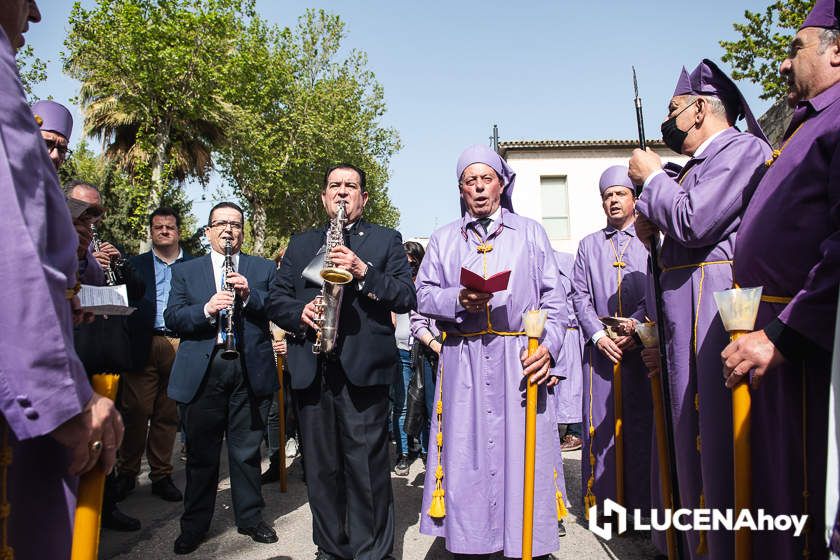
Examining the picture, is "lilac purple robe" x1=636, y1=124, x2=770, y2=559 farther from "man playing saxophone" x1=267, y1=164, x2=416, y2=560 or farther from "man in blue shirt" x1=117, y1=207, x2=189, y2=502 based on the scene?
"man in blue shirt" x1=117, y1=207, x2=189, y2=502

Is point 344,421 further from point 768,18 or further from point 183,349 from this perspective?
point 768,18

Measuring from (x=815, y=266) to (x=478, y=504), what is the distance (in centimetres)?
228

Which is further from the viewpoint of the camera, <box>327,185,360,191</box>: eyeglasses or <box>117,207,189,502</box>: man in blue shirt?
<box>117,207,189,502</box>: man in blue shirt

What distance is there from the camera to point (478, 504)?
363 cm

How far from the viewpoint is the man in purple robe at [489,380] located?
3.61m

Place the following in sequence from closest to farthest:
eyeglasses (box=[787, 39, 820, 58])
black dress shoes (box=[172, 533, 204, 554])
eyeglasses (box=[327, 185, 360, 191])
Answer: eyeglasses (box=[787, 39, 820, 58]) → eyeglasses (box=[327, 185, 360, 191]) → black dress shoes (box=[172, 533, 204, 554])

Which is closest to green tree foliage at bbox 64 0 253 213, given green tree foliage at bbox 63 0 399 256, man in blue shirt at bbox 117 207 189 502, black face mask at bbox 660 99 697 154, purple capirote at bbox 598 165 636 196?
green tree foliage at bbox 63 0 399 256

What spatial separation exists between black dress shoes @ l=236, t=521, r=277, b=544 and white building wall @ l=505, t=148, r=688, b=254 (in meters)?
22.5

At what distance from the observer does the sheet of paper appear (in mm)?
3155

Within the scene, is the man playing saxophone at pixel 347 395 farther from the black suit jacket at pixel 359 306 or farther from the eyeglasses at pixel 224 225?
the eyeglasses at pixel 224 225

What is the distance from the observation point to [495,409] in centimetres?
376

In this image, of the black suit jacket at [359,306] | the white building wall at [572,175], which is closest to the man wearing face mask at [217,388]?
the black suit jacket at [359,306]

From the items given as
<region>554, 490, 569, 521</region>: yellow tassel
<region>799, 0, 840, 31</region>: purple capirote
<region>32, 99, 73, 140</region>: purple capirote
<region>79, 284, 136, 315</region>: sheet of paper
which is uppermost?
<region>32, 99, 73, 140</region>: purple capirote

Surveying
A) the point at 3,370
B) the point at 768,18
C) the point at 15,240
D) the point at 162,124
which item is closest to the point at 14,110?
the point at 15,240
